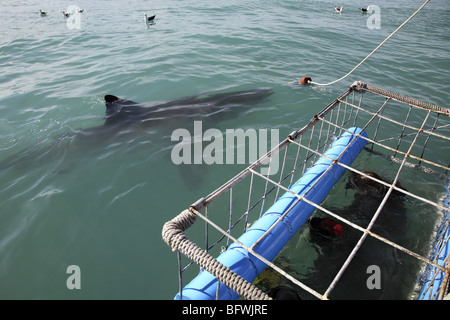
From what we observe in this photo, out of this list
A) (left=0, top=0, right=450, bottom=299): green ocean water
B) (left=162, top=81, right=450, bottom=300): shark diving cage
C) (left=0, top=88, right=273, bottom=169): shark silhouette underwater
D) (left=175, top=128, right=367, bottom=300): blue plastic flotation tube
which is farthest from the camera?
(left=0, top=88, right=273, bottom=169): shark silhouette underwater

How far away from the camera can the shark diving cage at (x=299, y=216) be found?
2469 millimetres

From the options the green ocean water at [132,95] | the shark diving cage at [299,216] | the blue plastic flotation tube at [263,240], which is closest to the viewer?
the shark diving cage at [299,216]

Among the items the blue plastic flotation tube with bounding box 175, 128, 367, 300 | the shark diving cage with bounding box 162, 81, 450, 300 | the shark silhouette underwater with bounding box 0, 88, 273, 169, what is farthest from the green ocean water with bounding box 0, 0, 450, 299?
the blue plastic flotation tube with bounding box 175, 128, 367, 300

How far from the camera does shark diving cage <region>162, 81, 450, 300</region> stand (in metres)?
2.47

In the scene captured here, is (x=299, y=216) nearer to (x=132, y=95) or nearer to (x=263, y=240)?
(x=263, y=240)

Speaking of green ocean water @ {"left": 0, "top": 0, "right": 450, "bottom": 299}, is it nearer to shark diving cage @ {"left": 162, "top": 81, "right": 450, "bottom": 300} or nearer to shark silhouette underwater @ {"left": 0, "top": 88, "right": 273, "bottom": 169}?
shark silhouette underwater @ {"left": 0, "top": 88, "right": 273, "bottom": 169}

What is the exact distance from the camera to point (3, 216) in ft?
16.8

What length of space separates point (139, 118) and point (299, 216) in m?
5.55

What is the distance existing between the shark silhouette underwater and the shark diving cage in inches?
106

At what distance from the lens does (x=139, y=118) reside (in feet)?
26.2

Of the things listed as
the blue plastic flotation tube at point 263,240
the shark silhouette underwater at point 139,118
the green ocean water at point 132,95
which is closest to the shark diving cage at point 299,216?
the blue plastic flotation tube at point 263,240

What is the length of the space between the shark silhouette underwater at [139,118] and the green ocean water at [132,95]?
8 cm

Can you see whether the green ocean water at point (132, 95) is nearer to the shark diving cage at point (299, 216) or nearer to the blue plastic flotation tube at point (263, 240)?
the shark diving cage at point (299, 216)

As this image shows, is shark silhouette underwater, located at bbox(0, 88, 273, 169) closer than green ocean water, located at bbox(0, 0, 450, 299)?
No
